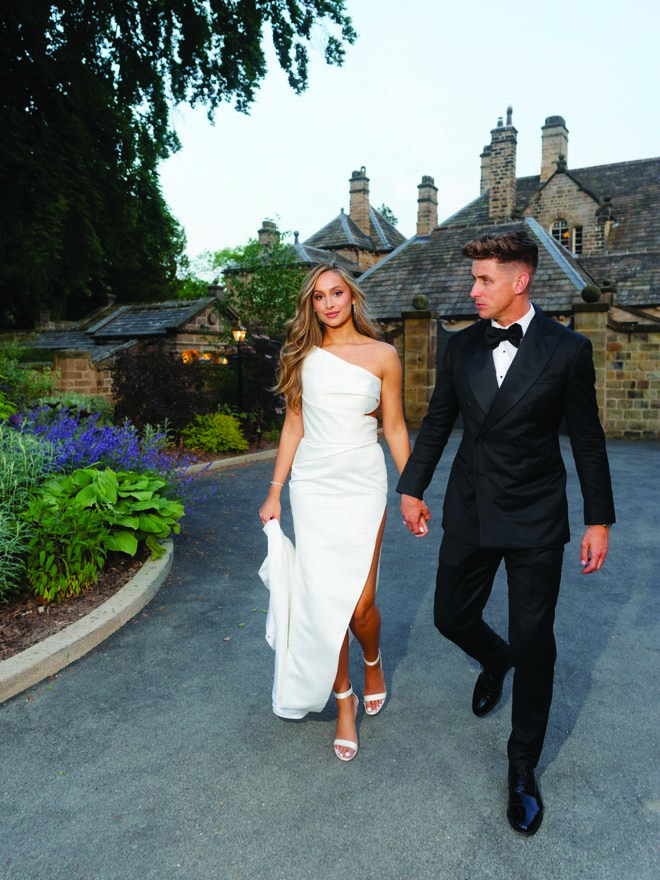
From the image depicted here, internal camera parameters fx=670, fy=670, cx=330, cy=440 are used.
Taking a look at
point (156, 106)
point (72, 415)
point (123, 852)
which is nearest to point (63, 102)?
point (156, 106)

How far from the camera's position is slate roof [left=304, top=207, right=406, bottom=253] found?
4244 centimetres

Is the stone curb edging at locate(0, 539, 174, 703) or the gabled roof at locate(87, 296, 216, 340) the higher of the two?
the gabled roof at locate(87, 296, 216, 340)

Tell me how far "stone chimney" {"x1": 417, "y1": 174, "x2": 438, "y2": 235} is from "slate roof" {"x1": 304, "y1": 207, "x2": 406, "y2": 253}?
16.2 feet

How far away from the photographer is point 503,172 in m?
25.4

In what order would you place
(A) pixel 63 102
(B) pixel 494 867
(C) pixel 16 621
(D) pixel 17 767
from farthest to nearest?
(A) pixel 63 102, (C) pixel 16 621, (D) pixel 17 767, (B) pixel 494 867

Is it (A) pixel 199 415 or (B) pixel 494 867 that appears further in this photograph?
(A) pixel 199 415

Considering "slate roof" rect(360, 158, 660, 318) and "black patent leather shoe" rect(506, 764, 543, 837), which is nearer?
"black patent leather shoe" rect(506, 764, 543, 837)

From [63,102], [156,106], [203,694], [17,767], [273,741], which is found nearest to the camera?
[17,767]

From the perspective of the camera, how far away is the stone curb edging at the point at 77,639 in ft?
11.9

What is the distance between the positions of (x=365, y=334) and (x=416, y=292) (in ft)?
61.0

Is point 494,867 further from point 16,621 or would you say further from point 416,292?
point 416,292

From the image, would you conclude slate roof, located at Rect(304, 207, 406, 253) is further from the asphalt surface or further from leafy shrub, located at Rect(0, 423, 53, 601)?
the asphalt surface

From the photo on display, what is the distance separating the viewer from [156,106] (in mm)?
12594

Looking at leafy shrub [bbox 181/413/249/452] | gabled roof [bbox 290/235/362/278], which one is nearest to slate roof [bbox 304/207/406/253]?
gabled roof [bbox 290/235/362/278]
